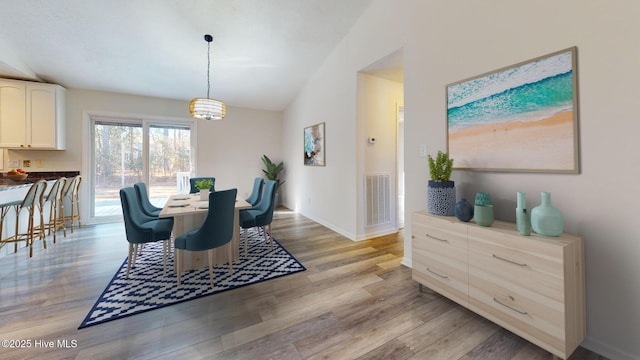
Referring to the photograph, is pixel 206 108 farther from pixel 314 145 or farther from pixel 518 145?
pixel 518 145

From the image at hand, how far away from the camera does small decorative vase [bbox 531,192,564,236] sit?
4.66ft

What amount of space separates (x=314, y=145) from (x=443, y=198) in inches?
117

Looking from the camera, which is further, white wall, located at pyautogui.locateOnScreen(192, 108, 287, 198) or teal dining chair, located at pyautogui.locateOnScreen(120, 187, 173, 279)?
white wall, located at pyautogui.locateOnScreen(192, 108, 287, 198)

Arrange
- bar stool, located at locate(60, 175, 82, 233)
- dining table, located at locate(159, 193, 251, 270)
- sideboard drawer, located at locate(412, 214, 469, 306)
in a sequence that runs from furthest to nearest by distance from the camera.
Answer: bar stool, located at locate(60, 175, 82, 233) → dining table, located at locate(159, 193, 251, 270) → sideboard drawer, located at locate(412, 214, 469, 306)

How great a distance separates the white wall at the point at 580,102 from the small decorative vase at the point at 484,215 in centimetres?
35

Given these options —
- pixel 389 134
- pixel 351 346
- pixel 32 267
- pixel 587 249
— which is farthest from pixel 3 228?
pixel 587 249

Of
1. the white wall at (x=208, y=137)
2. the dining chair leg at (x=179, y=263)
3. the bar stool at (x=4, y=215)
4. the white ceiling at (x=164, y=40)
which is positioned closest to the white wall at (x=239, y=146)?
the white wall at (x=208, y=137)

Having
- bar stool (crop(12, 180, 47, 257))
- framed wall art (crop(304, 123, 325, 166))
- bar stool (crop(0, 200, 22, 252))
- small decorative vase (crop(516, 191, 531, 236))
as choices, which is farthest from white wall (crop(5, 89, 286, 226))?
small decorative vase (crop(516, 191, 531, 236))

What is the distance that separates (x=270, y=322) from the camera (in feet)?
5.75

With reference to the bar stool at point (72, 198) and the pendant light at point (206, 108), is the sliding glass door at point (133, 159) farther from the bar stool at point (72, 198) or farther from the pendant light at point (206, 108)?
the pendant light at point (206, 108)

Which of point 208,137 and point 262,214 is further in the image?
point 208,137

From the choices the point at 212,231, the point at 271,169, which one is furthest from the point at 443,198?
the point at 271,169

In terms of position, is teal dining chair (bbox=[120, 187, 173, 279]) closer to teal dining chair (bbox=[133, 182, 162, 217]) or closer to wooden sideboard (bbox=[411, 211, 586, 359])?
teal dining chair (bbox=[133, 182, 162, 217])

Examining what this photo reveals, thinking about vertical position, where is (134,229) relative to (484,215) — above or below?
below
